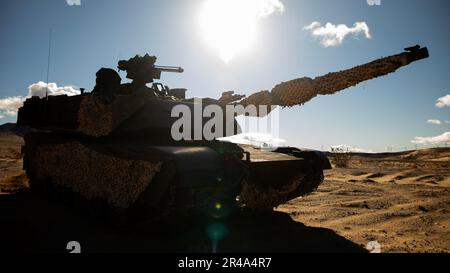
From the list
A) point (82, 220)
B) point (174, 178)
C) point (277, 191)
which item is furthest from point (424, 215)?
point (82, 220)

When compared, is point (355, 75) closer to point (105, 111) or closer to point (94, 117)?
point (105, 111)

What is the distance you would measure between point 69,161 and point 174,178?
3470 millimetres

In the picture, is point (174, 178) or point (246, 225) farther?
point (246, 225)

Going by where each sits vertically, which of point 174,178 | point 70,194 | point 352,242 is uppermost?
point 174,178

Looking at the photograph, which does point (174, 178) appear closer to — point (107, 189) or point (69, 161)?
point (107, 189)

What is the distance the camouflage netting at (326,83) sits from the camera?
4296 millimetres

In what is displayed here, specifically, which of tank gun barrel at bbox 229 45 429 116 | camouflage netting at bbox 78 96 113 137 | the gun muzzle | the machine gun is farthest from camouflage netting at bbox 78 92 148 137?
the gun muzzle

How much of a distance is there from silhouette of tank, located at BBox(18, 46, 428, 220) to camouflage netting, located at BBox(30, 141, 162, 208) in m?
0.02

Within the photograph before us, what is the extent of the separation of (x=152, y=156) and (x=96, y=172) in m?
1.80

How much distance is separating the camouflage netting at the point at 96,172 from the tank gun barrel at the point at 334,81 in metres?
2.13

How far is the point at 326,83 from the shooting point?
4.56 m

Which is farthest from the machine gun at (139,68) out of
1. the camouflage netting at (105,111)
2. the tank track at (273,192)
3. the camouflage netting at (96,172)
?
the tank track at (273,192)

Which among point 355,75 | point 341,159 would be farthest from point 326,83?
point 341,159

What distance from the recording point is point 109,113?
221 inches
